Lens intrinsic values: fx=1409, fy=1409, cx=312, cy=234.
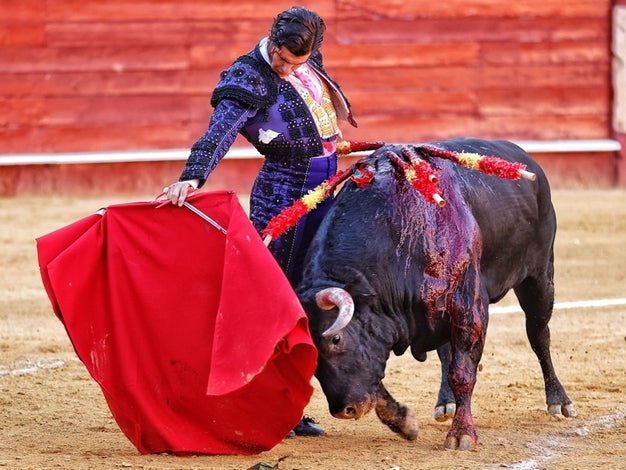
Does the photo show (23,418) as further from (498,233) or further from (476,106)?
(476,106)

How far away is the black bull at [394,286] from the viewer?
164 inches

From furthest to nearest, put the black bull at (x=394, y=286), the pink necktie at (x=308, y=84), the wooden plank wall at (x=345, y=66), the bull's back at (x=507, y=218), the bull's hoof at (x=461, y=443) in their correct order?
the wooden plank wall at (x=345, y=66) → the bull's back at (x=507, y=218) → the pink necktie at (x=308, y=84) → the bull's hoof at (x=461, y=443) → the black bull at (x=394, y=286)

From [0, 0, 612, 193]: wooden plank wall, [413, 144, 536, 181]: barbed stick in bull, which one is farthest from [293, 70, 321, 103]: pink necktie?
[0, 0, 612, 193]: wooden plank wall

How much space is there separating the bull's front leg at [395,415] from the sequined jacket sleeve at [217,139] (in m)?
0.85

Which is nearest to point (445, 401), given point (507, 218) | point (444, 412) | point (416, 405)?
point (444, 412)

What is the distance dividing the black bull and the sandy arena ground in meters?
0.19

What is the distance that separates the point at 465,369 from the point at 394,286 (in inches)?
13.8

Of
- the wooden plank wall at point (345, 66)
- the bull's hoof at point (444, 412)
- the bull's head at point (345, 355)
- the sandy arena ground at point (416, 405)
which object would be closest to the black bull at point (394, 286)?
the bull's head at point (345, 355)

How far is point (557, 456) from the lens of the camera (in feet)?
14.1

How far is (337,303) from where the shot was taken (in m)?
4.07

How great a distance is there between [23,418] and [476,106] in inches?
259

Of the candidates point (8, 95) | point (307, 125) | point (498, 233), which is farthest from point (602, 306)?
point (8, 95)

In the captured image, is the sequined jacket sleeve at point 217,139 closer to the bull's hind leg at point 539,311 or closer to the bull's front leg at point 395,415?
the bull's front leg at point 395,415

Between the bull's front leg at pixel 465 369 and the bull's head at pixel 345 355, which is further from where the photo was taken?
the bull's front leg at pixel 465 369
